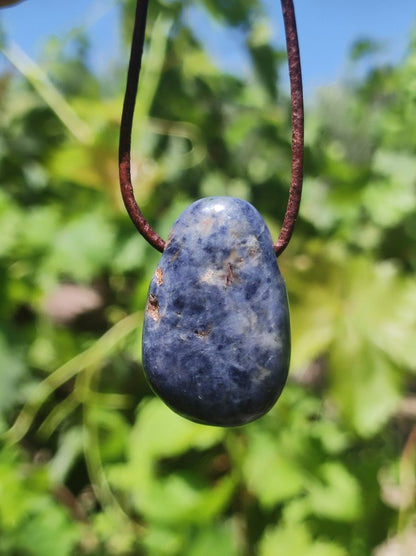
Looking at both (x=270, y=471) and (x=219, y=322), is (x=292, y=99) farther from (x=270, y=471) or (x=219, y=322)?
(x=270, y=471)

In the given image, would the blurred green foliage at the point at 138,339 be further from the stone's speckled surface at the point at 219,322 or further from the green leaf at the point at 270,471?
the stone's speckled surface at the point at 219,322

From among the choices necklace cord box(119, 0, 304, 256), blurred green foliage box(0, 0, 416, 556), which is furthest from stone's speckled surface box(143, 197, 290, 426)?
blurred green foliage box(0, 0, 416, 556)

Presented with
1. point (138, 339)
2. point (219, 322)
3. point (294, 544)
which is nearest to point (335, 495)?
point (294, 544)

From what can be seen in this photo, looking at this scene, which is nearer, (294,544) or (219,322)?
(219,322)

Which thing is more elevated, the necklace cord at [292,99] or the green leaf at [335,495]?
the necklace cord at [292,99]

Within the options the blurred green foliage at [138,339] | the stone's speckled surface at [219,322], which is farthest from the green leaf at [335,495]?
the stone's speckled surface at [219,322]

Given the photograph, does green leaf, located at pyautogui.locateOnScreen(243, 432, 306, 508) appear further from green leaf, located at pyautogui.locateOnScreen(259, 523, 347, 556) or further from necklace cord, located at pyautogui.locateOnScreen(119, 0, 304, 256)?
necklace cord, located at pyautogui.locateOnScreen(119, 0, 304, 256)
